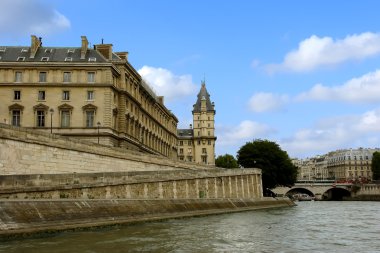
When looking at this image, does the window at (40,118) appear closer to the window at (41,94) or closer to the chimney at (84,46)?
the window at (41,94)

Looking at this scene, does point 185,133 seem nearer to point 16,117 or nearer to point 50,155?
point 16,117

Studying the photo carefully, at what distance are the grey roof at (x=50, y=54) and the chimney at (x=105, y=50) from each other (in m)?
2.45

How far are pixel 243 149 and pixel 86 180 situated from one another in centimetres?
6294

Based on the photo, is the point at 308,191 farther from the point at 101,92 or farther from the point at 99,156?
the point at 99,156

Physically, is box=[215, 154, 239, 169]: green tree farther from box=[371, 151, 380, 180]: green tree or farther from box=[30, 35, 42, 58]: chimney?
box=[30, 35, 42, 58]: chimney

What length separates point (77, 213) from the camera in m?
24.6

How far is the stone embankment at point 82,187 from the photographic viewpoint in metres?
22.6

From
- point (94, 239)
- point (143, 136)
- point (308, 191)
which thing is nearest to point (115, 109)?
point (143, 136)

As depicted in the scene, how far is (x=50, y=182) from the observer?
87.8 feet

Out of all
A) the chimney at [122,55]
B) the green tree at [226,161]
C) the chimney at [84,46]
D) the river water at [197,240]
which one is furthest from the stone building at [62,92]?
the green tree at [226,161]

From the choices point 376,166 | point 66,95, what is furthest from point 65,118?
point 376,166

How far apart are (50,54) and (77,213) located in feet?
121

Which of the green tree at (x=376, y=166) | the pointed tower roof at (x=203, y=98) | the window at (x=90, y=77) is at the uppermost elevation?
the pointed tower roof at (x=203, y=98)

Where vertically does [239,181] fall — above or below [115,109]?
below
